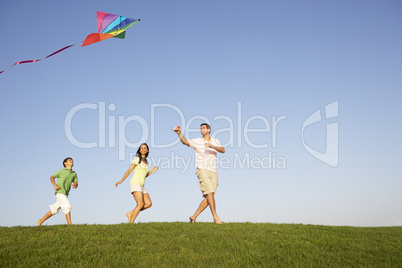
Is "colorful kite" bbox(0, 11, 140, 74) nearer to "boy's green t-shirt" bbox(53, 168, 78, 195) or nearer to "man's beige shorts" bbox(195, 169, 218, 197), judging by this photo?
"boy's green t-shirt" bbox(53, 168, 78, 195)

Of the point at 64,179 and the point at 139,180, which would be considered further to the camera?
the point at 64,179

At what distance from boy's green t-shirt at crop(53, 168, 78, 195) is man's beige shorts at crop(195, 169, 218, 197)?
413 cm

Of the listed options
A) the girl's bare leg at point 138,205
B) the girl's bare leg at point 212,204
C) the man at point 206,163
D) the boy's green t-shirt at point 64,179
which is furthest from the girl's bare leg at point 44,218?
the girl's bare leg at point 212,204

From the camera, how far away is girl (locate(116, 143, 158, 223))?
37.7 ft

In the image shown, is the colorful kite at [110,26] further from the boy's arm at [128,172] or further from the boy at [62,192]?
the boy at [62,192]

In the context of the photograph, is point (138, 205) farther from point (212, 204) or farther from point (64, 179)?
point (64, 179)

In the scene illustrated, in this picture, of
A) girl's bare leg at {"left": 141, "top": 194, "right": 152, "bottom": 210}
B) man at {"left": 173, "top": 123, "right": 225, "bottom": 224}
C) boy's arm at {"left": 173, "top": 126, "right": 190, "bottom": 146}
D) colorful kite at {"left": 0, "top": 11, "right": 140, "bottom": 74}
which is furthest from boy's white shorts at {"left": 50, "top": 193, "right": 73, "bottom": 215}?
colorful kite at {"left": 0, "top": 11, "right": 140, "bottom": 74}

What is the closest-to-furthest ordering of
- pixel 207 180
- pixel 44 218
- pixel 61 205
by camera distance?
pixel 207 180 → pixel 44 218 → pixel 61 205

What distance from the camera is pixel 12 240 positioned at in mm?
8789

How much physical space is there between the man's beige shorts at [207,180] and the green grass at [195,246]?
1.18 metres

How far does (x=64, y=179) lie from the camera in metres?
12.3

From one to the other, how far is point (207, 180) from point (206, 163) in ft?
1.70

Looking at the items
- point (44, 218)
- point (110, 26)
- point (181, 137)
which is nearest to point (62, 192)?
point (44, 218)

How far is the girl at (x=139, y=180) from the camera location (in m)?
11.5
